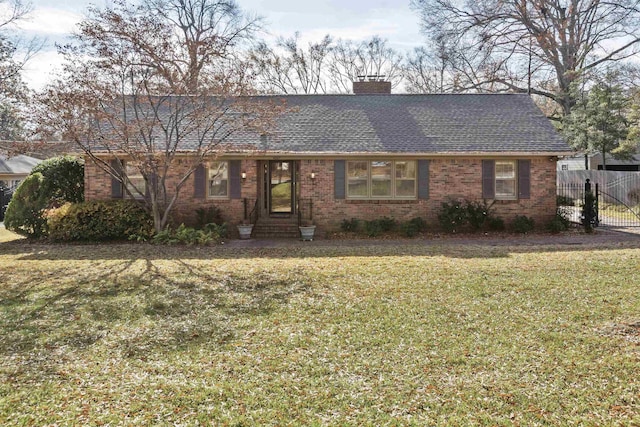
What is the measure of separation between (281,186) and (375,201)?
10.1ft

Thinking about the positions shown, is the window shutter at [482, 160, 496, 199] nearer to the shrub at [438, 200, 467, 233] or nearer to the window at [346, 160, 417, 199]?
the shrub at [438, 200, 467, 233]

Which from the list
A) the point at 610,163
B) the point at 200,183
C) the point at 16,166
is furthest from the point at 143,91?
the point at 610,163

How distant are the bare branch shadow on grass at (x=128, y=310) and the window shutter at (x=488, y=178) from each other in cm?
850

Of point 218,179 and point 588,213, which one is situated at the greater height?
point 218,179

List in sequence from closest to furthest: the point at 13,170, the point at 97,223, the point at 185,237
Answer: the point at 185,237, the point at 97,223, the point at 13,170

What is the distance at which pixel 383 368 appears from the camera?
4.66m

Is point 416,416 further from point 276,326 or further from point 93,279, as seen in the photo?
point 93,279

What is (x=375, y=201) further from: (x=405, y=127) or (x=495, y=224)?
(x=495, y=224)

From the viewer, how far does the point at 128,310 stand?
6715 mm

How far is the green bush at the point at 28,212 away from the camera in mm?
13711

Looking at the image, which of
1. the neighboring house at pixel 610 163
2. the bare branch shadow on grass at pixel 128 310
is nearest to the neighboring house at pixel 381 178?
the bare branch shadow on grass at pixel 128 310

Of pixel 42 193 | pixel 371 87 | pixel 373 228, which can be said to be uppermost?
pixel 371 87

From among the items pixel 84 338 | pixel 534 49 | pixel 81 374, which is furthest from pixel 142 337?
pixel 534 49

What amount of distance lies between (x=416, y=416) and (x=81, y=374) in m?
3.09
